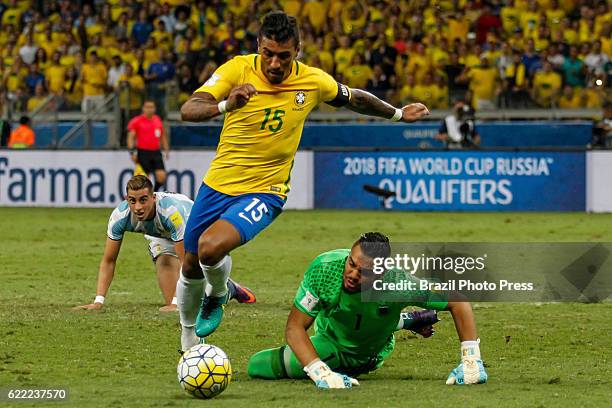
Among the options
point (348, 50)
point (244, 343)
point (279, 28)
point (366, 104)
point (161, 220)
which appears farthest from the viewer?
point (348, 50)

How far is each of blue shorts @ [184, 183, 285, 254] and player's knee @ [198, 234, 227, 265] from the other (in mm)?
190

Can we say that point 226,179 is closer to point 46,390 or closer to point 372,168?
point 46,390

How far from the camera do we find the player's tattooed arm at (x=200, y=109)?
25.6 ft

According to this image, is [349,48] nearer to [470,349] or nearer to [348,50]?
[348,50]

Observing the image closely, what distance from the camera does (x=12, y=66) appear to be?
28.9m

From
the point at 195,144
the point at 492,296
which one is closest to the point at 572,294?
the point at 492,296

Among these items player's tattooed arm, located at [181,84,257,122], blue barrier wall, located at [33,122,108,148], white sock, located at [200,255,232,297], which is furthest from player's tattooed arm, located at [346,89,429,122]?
blue barrier wall, located at [33,122,108,148]

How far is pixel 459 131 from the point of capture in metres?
24.0

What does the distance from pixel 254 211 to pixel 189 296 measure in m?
0.81

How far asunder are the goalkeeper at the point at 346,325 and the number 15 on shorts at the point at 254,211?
68 centimetres

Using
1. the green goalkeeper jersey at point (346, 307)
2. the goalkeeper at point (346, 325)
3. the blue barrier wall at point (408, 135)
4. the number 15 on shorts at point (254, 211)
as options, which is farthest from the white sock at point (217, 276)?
the blue barrier wall at point (408, 135)

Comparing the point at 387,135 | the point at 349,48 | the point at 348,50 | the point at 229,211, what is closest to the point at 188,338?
the point at 229,211

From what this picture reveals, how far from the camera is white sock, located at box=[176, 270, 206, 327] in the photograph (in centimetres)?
864

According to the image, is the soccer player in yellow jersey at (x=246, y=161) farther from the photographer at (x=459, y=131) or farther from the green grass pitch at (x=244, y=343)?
the photographer at (x=459, y=131)
